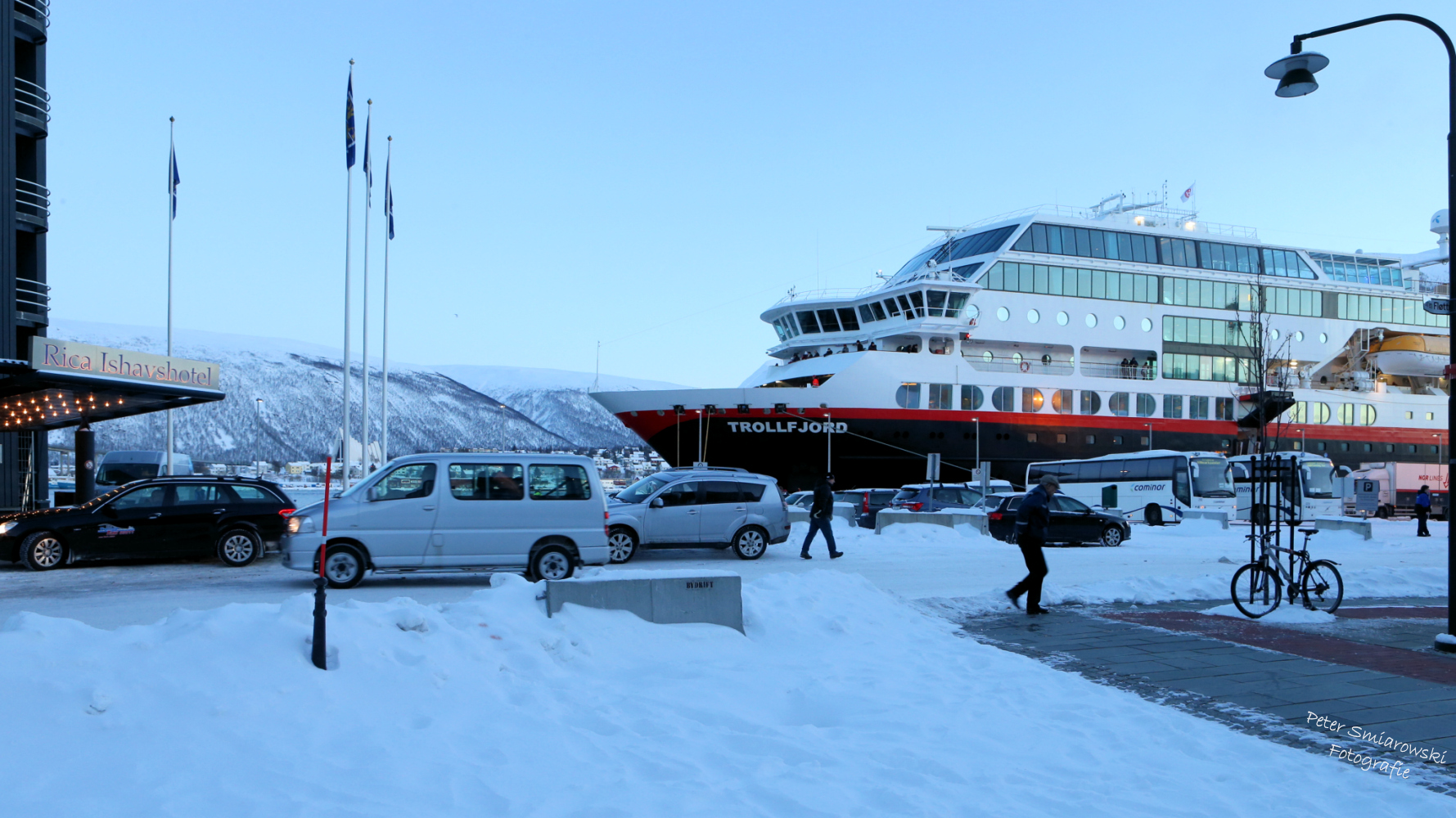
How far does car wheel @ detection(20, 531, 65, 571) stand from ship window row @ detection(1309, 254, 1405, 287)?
51.9 metres

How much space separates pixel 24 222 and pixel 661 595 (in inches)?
889

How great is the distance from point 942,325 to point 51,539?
31353mm

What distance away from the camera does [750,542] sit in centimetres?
1698

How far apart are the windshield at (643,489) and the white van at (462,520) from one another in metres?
3.78

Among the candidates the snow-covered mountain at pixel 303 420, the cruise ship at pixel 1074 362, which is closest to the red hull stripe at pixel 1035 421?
the cruise ship at pixel 1074 362

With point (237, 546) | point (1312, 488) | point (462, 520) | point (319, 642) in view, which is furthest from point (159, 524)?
point (1312, 488)

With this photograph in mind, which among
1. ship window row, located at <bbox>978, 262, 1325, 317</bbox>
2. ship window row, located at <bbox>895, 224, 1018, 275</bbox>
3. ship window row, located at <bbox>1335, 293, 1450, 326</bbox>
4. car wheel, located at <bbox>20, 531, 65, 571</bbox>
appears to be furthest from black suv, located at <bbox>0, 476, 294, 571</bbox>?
ship window row, located at <bbox>1335, 293, 1450, 326</bbox>

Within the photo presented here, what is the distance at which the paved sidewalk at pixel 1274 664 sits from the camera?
6000 mm

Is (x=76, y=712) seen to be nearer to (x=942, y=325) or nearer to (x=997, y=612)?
(x=997, y=612)

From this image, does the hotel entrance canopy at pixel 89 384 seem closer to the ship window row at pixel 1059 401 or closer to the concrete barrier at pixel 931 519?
the concrete barrier at pixel 931 519

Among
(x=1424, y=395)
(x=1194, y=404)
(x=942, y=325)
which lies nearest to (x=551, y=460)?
(x=942, y=325)

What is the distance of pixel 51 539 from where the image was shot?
45.8 ft

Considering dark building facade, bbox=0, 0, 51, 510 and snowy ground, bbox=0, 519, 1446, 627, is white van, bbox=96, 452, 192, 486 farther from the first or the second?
snowy ground, bbox=0, 519, 1446, 627

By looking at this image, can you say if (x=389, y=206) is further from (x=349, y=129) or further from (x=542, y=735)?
(x=542, y=735)
